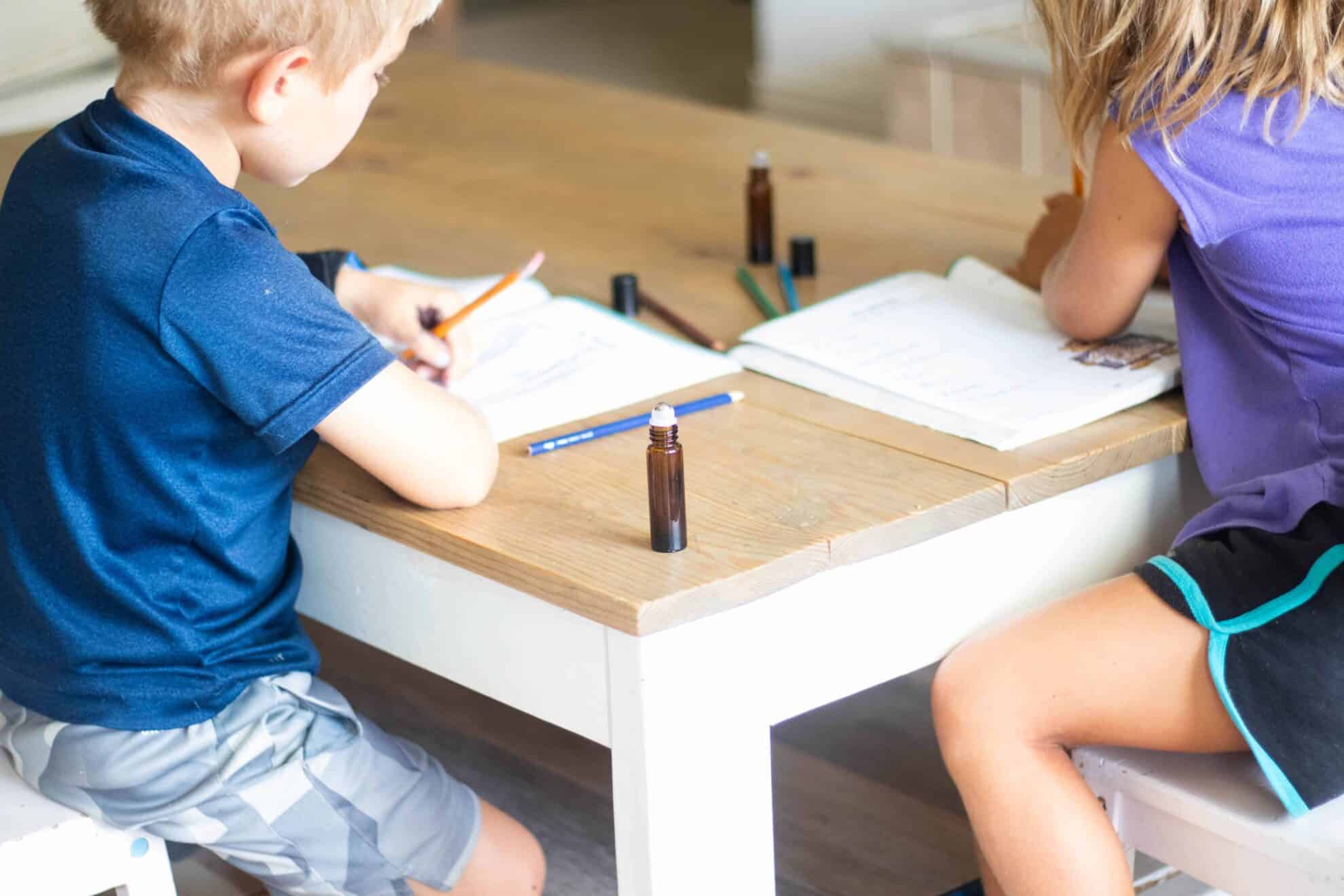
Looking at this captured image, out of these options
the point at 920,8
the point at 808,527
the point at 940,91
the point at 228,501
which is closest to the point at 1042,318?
the point at 808,527

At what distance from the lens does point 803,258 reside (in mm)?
1732

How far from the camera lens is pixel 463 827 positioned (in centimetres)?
136

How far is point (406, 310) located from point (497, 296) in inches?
6.0

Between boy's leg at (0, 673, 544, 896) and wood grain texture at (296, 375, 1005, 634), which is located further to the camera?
boy's leg at (0, 673, 544, 896)

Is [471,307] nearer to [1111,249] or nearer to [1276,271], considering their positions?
[1111,249]

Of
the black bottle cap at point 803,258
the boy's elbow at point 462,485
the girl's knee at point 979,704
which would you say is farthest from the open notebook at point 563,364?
the girl's knee at point 979,704

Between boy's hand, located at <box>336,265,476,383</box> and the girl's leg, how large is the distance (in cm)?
48

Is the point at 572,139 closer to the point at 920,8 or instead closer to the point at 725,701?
the point at 725,701

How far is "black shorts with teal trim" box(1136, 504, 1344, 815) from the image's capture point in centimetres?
113

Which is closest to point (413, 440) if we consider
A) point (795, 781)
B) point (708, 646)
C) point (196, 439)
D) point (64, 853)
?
point (196, 439)

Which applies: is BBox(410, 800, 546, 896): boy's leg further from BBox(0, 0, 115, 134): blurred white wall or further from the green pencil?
BBox(0, 0, 115, 134): blurred white wall

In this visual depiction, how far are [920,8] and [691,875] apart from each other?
3.58 m

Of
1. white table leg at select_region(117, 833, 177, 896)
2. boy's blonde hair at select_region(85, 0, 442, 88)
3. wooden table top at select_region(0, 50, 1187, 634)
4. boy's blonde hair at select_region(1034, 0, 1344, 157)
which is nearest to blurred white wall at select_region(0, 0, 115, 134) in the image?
wooden table top at select_region(0, 50, 1187, 634)

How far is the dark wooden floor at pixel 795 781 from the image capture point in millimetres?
1740
